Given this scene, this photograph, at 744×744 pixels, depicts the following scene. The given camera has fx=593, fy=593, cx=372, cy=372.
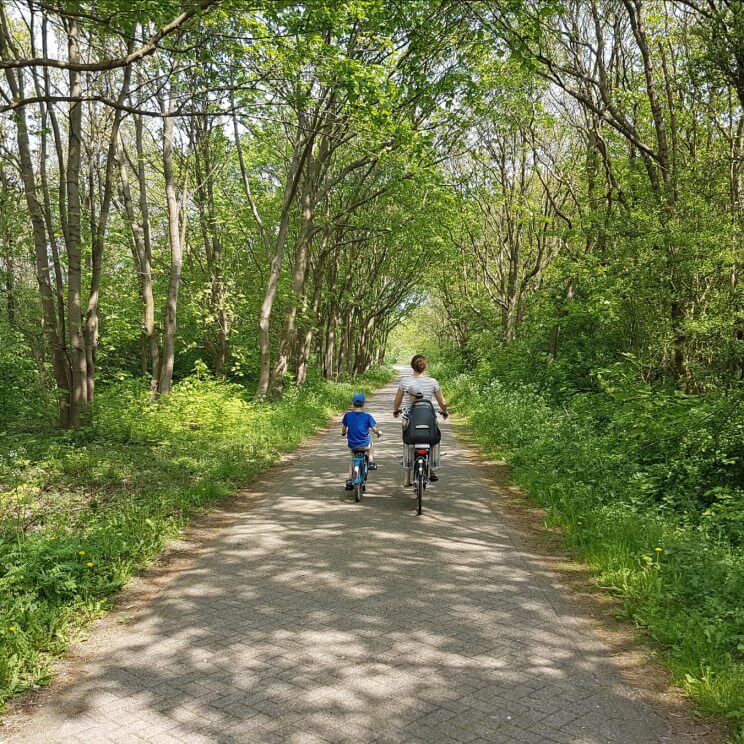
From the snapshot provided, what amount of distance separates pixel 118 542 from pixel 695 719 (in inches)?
208

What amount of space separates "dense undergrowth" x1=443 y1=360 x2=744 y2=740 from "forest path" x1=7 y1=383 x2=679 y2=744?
0.56 meters

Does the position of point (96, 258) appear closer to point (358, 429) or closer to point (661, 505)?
point (358, 429)

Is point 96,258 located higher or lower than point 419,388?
higher

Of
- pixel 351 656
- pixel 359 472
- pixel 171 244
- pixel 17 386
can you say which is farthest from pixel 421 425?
pixel 17 386

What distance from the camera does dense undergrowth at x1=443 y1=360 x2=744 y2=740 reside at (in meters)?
4.25

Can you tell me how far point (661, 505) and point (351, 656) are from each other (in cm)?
487

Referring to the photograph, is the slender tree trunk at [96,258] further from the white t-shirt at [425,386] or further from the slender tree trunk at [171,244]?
the white t-shirt at [425,386]

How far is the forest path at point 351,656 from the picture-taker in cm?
341

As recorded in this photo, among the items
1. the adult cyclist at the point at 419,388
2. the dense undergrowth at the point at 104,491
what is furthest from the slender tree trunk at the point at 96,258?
the adult cyclist at the point at 419,388

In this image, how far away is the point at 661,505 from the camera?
7.30 meters

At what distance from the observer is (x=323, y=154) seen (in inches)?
632

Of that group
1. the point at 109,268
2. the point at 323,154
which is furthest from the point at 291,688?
the point at 109,268

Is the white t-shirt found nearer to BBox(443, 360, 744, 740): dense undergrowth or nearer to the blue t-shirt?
the blue t-shirt

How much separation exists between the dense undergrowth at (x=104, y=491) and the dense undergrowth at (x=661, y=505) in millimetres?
4515
